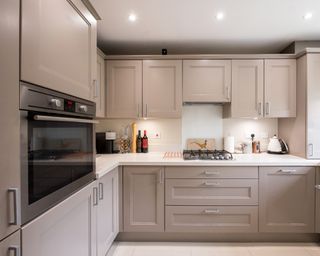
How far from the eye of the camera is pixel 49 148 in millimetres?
1048

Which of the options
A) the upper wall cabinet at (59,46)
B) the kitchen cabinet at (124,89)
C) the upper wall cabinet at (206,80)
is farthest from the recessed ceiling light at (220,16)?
the upper wall cabinet at (59,46)

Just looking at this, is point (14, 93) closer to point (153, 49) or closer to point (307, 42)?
point (153, 49)

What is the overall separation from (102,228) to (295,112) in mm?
2421

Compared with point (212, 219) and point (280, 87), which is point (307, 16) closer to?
point (280, 87)

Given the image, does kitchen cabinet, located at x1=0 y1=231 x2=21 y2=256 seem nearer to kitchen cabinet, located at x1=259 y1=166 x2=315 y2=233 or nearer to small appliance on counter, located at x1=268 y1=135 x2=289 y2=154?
kitchen cabinet, located at x1=259 y1=166 x2=315 y2=233

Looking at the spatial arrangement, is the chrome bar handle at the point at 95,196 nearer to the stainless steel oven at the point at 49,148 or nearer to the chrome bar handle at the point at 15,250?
the stainless steel oven at the point at 49,148

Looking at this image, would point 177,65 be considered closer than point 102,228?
No

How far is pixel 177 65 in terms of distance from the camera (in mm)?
2818

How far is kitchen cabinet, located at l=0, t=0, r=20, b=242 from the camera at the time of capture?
29.2 inches

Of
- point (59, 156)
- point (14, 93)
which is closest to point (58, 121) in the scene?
point (59, 156)

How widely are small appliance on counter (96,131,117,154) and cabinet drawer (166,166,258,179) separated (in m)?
0.93

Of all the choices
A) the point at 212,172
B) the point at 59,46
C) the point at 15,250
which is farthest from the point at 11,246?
the point at 212,172

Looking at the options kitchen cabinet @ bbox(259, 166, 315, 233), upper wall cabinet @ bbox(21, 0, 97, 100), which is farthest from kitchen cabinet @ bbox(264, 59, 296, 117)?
upper wall cabinet @ bbox(21, 0, 97, 100)

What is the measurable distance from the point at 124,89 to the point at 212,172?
4.63ft
